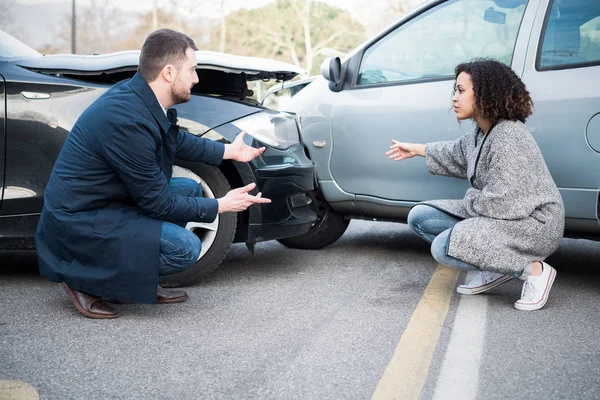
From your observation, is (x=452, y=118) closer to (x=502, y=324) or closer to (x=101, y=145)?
(x=502, y=324)

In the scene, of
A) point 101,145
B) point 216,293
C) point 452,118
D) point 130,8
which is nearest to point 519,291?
point 452,118

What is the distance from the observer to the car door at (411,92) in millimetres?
4613

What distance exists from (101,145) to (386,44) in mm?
2292

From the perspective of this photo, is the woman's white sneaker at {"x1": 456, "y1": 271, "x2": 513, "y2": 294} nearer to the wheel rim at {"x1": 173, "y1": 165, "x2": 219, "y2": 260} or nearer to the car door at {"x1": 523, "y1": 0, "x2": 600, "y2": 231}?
the car door at {"x1": 523, "y1": 0, "x2": 600, "y2": 231}

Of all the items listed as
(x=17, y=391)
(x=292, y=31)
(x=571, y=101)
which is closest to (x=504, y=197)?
(x=571, y=101)

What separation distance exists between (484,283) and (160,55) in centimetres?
202

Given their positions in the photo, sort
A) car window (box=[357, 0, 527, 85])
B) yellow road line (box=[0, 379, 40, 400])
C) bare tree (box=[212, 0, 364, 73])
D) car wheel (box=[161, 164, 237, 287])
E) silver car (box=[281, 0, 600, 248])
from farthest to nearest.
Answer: bare tree (box=[212, 0, 364, 73]), car window (box=[357, 0, 527, 85]), car wheel (box=[161, 164, 237, 287]), silver car (box=[281, 0, 600, 248]), yellow road line (box=[0, 379, 40, 400])

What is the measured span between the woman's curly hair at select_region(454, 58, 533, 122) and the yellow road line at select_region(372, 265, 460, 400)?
97 cm

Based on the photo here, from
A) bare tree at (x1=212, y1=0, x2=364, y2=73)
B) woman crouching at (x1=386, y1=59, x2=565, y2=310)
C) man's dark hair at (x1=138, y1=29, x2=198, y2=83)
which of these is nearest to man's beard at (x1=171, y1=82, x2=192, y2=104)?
man's dark hair at (x1=138, y1=29, x2=198, y2=83)

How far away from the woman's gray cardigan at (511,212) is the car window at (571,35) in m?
0.67

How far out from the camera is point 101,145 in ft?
11.3

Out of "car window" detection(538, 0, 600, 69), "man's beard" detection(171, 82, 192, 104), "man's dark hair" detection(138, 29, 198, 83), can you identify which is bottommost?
"man's beard" detection(171, 82, 192, 104)

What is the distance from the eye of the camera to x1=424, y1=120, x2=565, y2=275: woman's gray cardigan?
12.2ft

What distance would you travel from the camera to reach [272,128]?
14.8 ft
